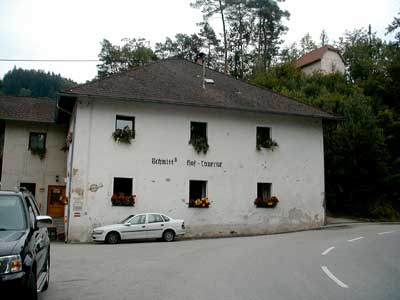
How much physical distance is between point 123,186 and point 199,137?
473 centimetres

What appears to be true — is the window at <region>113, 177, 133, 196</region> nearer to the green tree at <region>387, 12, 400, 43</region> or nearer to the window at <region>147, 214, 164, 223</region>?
the window at <region>147, 214, 164, 223</region>

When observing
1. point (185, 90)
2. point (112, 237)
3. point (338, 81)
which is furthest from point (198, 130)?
point (338, 81)

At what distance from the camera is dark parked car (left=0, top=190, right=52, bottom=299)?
217 inches

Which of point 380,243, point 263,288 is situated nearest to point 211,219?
point 380,243

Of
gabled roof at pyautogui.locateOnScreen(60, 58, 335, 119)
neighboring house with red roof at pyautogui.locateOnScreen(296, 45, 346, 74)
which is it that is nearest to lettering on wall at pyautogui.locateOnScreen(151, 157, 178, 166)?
gabled roof at pyautogui.locateOnScreen(60, 58, 335, 119)

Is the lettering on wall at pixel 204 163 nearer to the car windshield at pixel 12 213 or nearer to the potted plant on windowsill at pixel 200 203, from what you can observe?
the potted plant on windowsill at pixel 200 203

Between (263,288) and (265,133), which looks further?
Result: (265,133)

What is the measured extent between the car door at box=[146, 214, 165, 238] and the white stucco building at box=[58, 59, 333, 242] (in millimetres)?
1982

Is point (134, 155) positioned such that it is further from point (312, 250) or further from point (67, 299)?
point (67, 299)

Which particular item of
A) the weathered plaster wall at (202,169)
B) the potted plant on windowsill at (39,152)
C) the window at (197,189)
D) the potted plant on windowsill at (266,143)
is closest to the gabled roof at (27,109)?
the potted plant on windowsill at (39,152)

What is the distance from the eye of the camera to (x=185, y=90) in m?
25.3

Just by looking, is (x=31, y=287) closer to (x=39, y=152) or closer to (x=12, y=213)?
(x=12, y=213)

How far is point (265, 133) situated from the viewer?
26.2 metres

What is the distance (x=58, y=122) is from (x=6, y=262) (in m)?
25.5
